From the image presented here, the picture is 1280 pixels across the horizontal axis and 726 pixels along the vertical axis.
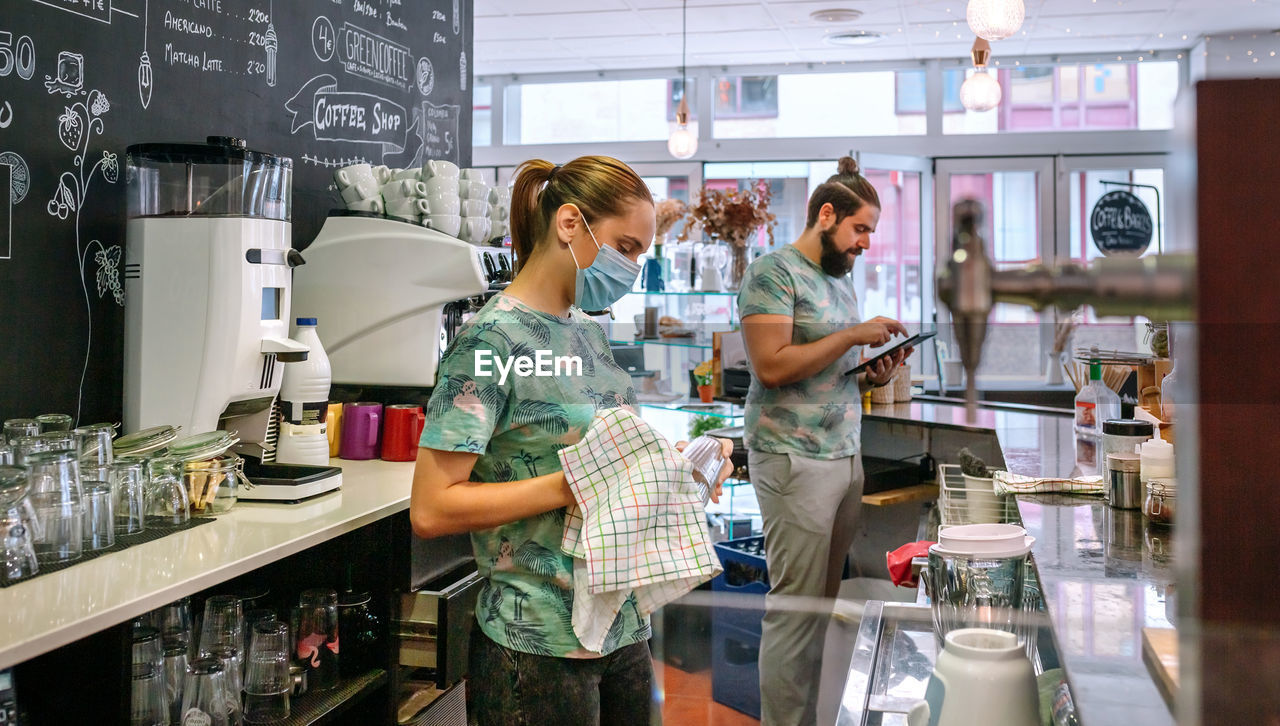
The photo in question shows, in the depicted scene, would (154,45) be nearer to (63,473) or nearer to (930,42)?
(63,473)

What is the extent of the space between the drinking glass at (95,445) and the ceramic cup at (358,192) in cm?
106

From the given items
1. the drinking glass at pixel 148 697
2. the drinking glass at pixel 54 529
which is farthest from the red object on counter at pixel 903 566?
the drinking glass at pixel 54 529

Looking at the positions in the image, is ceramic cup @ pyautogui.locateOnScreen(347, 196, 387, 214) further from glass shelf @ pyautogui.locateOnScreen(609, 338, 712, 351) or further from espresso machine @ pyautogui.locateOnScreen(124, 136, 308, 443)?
glass shelf @ pyautogui.locateOnScreen(609, 338, 712, 351)

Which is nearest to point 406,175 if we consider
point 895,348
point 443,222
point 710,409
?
point 443,222

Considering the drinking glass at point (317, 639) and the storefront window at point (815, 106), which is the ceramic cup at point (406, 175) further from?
the storefront window at point (815, 106)

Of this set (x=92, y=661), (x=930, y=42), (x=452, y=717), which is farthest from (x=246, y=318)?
(x=930, y=42)

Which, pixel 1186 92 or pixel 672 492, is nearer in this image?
pixel 1186 92

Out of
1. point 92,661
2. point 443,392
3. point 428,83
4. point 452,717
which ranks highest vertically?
point 428,83

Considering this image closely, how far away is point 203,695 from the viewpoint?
1.63 meters

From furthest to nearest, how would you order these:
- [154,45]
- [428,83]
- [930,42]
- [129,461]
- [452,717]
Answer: [930,42]
[428,83]
[452,717]
[154,45]
[129,461]

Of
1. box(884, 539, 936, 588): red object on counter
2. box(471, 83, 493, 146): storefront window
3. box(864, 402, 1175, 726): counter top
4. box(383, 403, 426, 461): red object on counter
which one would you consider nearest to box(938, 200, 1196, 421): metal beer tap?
box(864, 402, 1175, 726): counter top

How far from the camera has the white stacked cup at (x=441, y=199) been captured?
2.58 metres

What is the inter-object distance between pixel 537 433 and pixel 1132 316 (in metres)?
0.94

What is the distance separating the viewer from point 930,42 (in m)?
6.70
